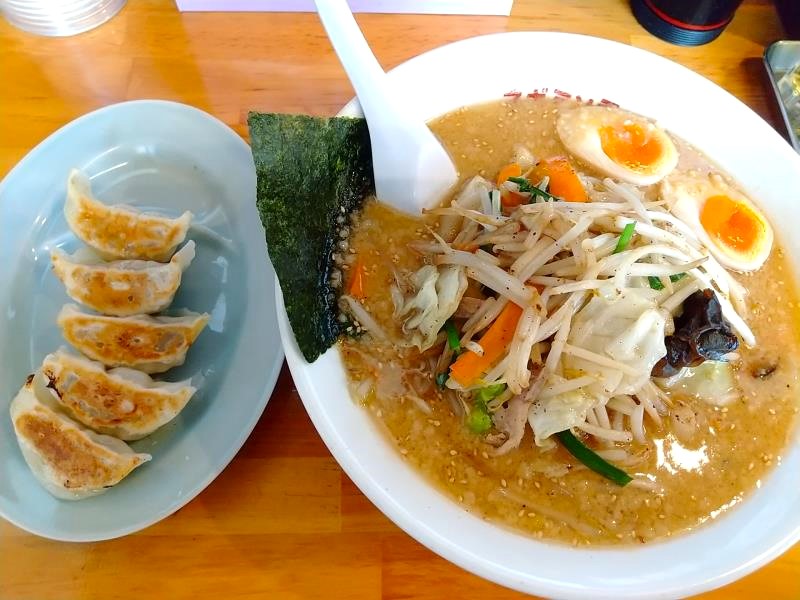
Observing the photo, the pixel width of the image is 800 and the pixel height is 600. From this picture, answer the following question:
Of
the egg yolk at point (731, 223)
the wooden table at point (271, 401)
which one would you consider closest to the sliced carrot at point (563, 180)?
the egg yolk at point (731, 223)

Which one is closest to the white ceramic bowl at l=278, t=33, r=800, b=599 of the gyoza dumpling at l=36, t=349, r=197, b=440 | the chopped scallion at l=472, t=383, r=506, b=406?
the chopped scallion at l=472, t=383, r=506, b=406

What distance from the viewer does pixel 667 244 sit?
3.18 ft

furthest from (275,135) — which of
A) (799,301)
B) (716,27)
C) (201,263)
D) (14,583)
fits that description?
(716,27)

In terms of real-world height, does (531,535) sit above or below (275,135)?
below

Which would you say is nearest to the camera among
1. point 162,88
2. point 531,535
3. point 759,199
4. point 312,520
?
point 531,535

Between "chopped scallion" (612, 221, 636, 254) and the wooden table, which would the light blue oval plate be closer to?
the wooden table

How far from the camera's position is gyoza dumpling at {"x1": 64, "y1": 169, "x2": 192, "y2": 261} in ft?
3.88

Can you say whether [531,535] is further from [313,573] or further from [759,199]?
[759,199]

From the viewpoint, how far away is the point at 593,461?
0.92 m

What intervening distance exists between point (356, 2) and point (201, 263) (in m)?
0.73

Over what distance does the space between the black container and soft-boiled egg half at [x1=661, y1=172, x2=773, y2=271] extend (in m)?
0.53

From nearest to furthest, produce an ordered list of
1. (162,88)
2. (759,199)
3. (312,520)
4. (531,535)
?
(531,535)
(312,520)
(759,199)
(162,88)

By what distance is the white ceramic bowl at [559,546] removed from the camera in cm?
79

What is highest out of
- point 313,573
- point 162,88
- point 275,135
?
point 275,135
